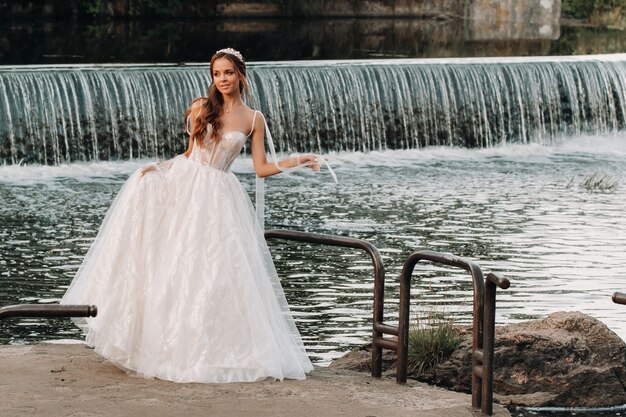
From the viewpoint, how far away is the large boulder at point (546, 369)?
26.1 ft

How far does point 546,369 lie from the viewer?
7973 millimetres

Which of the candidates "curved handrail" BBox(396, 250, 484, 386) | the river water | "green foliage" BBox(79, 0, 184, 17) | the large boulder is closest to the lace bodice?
"curved handrail" BBox(396, 250, 484, 386)

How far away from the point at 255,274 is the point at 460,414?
1196mm

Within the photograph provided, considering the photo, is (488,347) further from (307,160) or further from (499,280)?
(307,160)

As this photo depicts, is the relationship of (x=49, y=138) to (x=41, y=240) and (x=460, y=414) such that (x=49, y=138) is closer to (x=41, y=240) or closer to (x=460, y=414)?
(x=41, y=240)

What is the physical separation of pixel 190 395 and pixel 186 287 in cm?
61

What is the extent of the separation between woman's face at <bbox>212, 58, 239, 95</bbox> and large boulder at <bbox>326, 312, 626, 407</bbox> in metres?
1.67

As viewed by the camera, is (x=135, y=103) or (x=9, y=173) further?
(x=135, y=103)

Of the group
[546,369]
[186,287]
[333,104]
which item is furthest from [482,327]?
[333,104]

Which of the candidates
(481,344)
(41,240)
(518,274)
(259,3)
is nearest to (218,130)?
(481,344)

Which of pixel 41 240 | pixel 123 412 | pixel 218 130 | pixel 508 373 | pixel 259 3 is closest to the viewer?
pixel 123 412

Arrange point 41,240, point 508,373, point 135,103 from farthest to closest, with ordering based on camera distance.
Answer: point 135,103
point 41,240
point 508,373

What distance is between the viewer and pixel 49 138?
20000mm

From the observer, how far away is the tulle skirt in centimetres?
700
